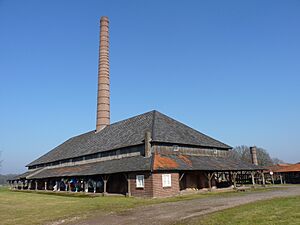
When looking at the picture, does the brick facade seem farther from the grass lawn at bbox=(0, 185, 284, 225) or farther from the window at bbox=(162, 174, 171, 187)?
the grass lawn at bbox=(0, 185, 284, 225)

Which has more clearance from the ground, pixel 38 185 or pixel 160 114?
pixel 160 114

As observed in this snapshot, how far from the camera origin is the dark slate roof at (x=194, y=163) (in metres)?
24.4

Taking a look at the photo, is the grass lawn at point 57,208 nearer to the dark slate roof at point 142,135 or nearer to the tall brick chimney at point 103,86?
the dark slate roof at point 142,135

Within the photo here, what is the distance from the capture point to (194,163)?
27.0 meters

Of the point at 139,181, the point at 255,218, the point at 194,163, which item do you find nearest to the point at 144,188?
the point at 139,181

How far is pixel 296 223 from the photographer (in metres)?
9.05

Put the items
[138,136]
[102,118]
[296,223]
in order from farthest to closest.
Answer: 1. [102,118]
2. [138,136]
3. [296,223]

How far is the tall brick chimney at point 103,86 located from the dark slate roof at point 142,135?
2.01 m

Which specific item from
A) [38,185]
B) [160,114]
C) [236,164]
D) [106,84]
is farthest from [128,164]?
[38,185]

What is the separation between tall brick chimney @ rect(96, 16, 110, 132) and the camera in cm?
4372

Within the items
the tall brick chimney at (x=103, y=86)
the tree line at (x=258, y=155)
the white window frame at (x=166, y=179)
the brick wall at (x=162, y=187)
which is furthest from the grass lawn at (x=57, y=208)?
the tree line at (x=258, y=155)

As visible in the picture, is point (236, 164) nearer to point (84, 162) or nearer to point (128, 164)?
point (128, 164)

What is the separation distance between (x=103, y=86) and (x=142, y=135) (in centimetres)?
1757

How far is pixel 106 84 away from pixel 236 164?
23533 mm
